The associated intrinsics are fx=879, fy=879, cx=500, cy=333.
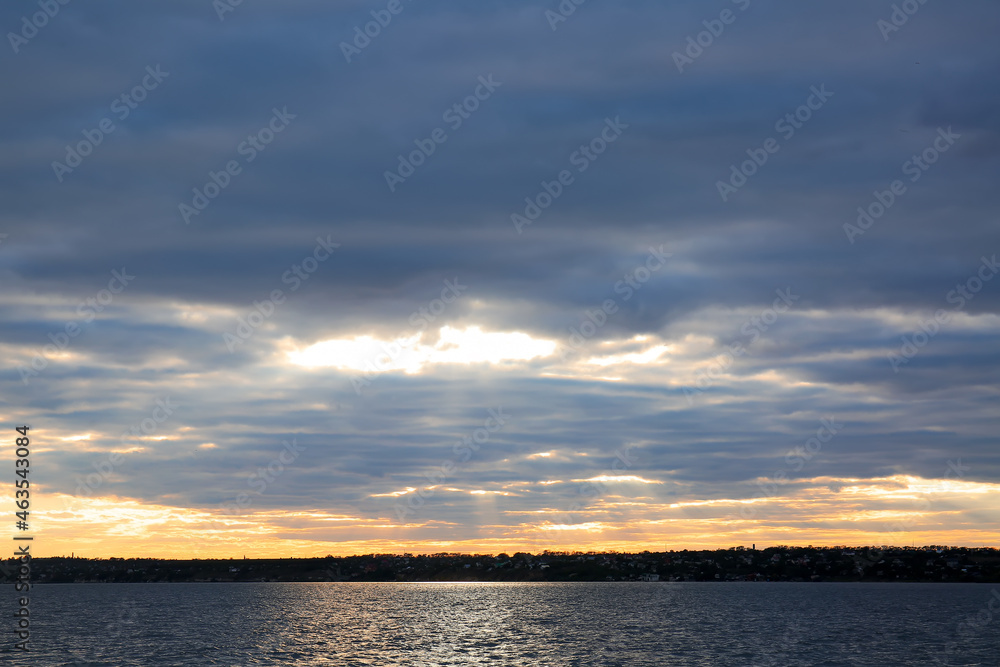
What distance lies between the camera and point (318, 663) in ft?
386

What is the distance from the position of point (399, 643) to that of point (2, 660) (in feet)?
192

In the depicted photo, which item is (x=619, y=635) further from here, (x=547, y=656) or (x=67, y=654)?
(x=67, y=654)

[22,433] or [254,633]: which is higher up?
[22,433]

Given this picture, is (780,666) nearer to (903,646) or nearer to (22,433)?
(903,646)

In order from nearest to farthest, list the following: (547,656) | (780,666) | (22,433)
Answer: (22,433) < (780,666) < (547,656)

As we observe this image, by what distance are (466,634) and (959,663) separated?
83606 millimetres

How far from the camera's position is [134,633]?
171750mm

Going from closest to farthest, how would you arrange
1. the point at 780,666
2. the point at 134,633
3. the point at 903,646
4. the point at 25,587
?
the point at 25,587 < the point at 780,666 < the point at 903,646 < the point at 134,633

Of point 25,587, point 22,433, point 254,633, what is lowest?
point 254,633

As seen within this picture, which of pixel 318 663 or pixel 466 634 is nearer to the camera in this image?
pixel 318 663

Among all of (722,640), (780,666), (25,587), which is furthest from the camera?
(722,640)

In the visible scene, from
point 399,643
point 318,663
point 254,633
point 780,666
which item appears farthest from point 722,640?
point 254,633

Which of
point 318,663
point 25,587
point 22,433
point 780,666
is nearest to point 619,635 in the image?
point 780,666

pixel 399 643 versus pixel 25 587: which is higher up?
pixel 25 587
